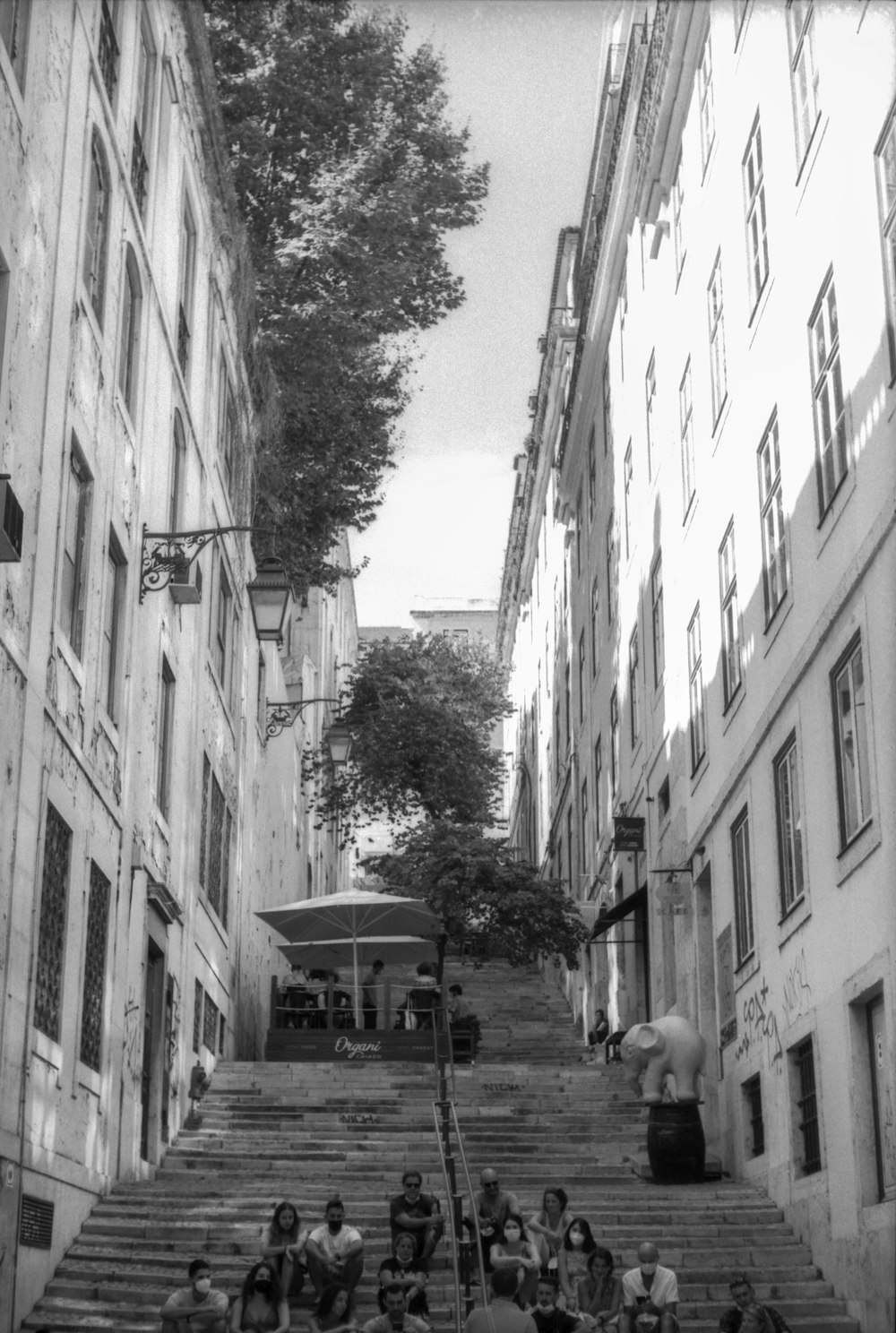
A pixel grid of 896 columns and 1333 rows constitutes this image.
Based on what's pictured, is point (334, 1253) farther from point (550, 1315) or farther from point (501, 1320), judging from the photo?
point (501, 1320)

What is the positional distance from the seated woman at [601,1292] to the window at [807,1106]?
9.34ft

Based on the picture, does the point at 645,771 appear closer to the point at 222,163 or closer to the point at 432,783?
the point at 222,163

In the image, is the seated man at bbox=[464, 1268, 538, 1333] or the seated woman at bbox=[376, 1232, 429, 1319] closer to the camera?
the seated man at bbox=[464, 1268, 538, 1333]

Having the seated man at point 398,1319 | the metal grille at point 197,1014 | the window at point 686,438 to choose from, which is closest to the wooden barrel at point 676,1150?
the seated man at point 398,1319

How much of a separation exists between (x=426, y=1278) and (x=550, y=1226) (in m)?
1.23

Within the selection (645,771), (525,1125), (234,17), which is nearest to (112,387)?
(525,1125)

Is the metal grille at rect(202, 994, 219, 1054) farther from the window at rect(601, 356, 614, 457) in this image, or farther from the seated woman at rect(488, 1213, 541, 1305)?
the window at rect(601, 356, 614, 457)

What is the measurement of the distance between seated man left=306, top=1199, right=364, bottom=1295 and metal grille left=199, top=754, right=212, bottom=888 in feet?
31.9

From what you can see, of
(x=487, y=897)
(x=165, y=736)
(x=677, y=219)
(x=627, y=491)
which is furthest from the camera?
(x=487, y=897)

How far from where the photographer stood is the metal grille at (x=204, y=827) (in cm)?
2314

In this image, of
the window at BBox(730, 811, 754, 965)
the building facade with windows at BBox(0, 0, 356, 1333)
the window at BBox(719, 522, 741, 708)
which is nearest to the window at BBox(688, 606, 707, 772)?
the window at BBox(719, 522, 741, 708)

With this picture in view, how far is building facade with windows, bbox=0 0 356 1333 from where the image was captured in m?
13.0

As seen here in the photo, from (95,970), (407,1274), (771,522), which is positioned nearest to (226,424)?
(771,522)

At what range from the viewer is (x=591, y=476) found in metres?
35.4
